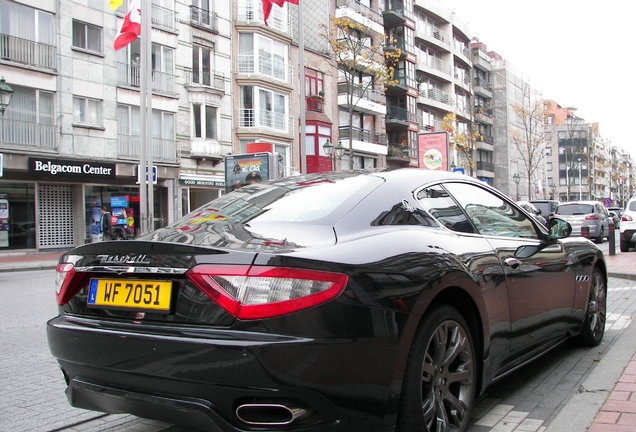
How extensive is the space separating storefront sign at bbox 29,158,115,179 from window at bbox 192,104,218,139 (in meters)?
5.96

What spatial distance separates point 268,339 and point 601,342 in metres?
4.14

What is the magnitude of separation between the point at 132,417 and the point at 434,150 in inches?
615

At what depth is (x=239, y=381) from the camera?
87.0 inches

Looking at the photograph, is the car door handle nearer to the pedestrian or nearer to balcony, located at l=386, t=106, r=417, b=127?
the pedestrian

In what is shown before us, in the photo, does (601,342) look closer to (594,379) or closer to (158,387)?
(594,379)

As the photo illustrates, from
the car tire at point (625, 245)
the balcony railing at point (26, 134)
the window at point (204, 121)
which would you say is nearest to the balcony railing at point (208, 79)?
the window at point (204, 121)

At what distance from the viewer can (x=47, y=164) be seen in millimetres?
23156

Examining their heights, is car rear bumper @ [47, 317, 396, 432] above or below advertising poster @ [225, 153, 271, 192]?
below

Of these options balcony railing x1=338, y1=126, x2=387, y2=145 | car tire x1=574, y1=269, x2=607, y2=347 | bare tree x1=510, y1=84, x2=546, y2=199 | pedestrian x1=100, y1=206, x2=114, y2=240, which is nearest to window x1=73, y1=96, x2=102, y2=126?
pedestrian x1=100, y1=206, x2=114, y2=240

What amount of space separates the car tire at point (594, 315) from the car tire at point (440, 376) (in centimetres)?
219

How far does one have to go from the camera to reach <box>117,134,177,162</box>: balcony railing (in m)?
26.6

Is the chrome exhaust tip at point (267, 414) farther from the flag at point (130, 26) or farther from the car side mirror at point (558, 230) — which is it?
the flag at point (130, 26)

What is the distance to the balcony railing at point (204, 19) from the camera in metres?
30.3

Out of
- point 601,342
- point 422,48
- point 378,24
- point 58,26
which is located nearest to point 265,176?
point 58,26
